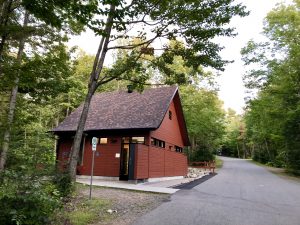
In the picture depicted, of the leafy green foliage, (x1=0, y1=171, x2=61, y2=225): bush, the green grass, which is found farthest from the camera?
the leafy green foliage

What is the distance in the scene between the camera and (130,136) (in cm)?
1714

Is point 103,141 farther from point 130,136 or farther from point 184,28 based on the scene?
point 184,28

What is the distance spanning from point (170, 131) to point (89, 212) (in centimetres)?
1393

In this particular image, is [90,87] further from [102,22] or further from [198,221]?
[198,221]

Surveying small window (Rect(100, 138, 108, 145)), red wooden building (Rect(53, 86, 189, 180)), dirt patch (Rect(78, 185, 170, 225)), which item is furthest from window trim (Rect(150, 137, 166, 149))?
dirt patch (Rect(78, 185, 170, 225))

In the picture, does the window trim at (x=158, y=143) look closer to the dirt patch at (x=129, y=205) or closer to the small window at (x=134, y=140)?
the small window at (x=134, y=140)

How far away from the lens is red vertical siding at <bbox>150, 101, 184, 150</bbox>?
18719mm

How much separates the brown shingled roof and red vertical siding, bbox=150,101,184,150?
111cm

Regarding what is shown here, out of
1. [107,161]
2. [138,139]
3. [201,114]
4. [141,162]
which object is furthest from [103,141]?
[201,114]

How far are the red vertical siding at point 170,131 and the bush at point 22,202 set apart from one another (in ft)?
40.0

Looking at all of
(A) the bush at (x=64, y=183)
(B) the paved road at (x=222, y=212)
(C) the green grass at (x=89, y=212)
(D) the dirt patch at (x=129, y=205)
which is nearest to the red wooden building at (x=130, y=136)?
(D) the dirt patch at (x=129, y=205)

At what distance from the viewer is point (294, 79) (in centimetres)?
2553

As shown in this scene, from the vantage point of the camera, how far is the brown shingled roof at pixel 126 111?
1703 centimetres

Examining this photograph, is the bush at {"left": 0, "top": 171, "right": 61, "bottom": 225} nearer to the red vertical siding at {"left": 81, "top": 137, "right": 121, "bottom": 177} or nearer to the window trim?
the red vertical siding at {"left": 81, "top": 137, "right": 121, "bottom": 177}
